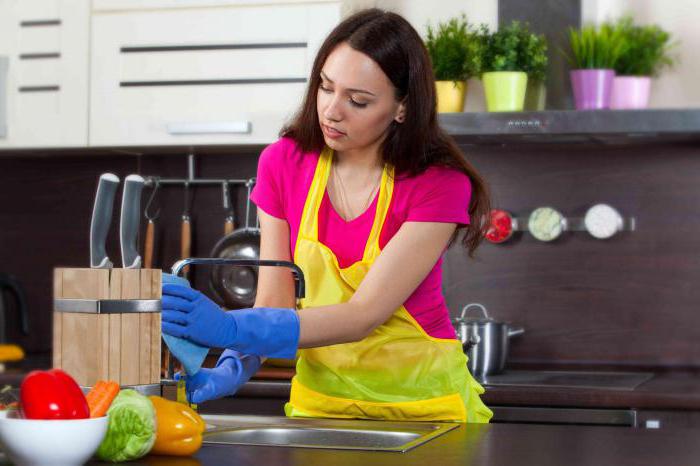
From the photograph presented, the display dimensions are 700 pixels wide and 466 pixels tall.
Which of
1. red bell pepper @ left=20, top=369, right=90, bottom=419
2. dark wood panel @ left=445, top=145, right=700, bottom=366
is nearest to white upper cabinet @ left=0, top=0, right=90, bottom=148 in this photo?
dark wood panel @ left=445, top=145, right=700, bottom=366

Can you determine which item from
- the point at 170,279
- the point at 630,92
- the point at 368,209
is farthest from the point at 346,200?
the point at 630,92

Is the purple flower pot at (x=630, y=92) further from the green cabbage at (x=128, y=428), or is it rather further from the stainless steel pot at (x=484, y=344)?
the green cabbage at (x=128, y=428)

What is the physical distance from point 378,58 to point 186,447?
31.8 inches

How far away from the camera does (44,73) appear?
300 centimetres

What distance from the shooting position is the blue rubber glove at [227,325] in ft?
4.48

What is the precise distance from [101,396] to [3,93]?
208 cm

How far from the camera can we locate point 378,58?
1.81 metres

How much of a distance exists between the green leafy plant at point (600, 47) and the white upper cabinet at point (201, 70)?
0.66 m

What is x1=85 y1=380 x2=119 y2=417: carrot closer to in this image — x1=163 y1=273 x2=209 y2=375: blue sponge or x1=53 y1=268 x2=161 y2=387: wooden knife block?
x1=53 y1=268 x2=161 y2=387: wooden knife block

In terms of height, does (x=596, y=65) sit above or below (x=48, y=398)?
above

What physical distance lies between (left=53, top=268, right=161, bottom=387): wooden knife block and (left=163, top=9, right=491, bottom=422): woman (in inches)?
19.0

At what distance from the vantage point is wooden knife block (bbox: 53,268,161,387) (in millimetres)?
1216

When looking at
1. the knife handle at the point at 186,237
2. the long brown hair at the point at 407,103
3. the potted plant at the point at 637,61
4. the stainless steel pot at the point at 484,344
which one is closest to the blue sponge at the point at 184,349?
the long brown hair at the point at 407,103

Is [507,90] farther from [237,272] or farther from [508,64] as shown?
[237,272]
